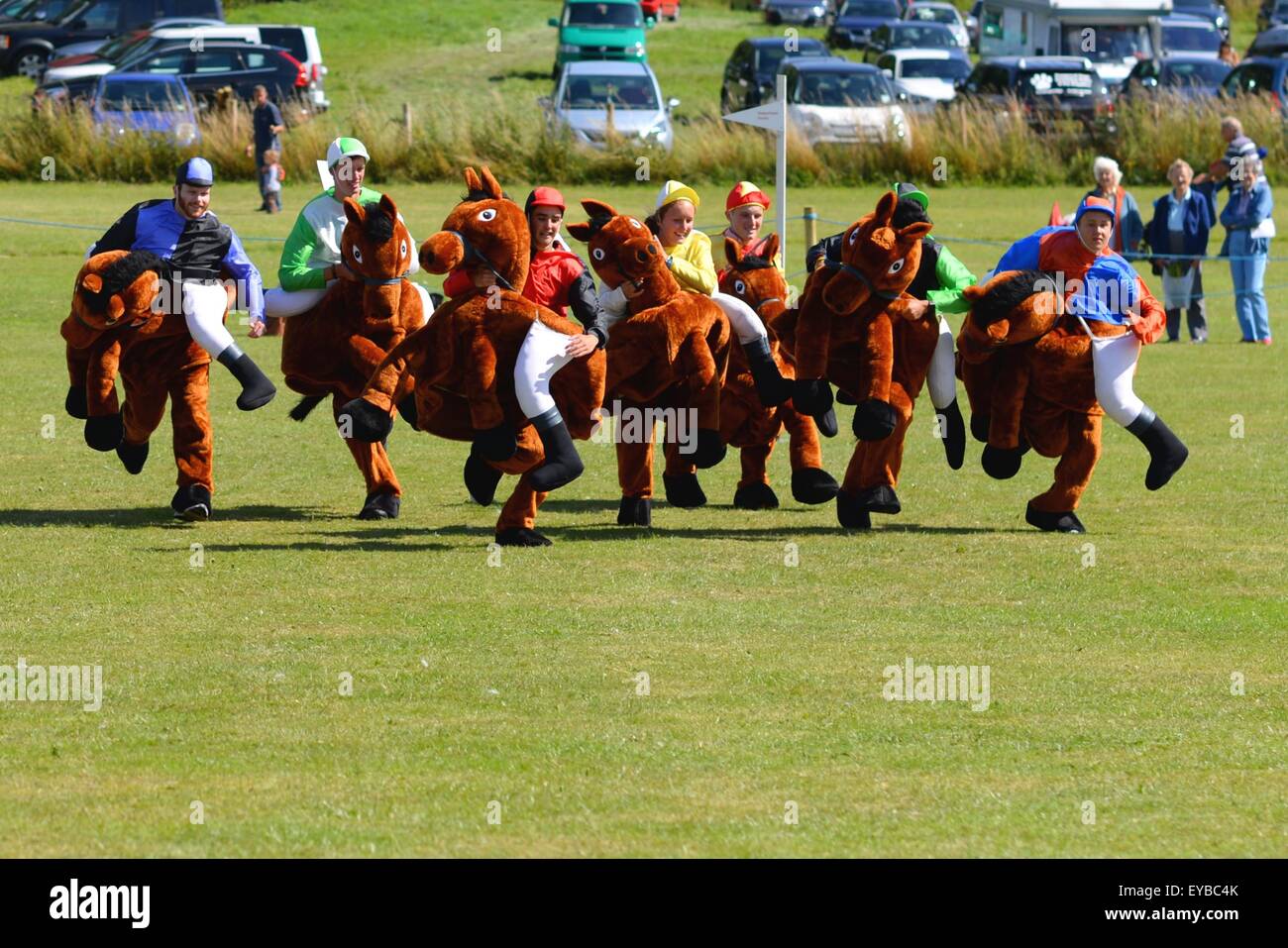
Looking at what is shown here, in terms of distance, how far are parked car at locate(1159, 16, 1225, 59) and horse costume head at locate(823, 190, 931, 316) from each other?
118ft

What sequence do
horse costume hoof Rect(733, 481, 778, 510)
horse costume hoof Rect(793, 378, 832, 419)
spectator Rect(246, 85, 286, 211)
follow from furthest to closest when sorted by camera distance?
1. spectator Rect(246, 85, 286, 211)
2. horse costume hoof Rect(733, 481, 778, 510)
3. horse costume hoof Rect(793, 378, 832, 419)

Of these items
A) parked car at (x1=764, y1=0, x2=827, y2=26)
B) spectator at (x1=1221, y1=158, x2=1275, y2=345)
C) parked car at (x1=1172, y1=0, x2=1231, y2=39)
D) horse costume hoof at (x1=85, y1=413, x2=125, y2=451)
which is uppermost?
horse costume hoof at (x1=85, y1=413, x2=125, y2=451)

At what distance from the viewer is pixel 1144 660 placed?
29.1 ft

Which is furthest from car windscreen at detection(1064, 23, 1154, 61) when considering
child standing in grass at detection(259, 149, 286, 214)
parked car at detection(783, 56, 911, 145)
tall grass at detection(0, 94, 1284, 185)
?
child standing in grass at detection(259, 149, 286, 214)

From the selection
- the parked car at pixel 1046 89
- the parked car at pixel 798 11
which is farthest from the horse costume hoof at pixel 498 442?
the parked car at pixel 798 11

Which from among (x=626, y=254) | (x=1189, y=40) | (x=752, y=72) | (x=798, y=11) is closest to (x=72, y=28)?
(x=752, y=72)

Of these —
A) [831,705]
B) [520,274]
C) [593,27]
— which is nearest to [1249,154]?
[520,274]

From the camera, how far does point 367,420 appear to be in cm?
1091

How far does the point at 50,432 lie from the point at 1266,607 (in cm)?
894

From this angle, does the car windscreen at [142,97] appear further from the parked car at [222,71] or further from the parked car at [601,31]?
the parked car at [601,31]

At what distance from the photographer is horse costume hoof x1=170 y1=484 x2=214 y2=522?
11.8m

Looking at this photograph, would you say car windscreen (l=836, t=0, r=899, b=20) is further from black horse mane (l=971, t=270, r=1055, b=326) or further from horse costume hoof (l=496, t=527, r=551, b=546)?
horse costume hoof (l=496, t=527, r=551, b=546)

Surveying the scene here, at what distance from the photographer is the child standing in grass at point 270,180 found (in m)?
28.9

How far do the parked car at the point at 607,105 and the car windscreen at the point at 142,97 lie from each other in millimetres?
5868
